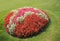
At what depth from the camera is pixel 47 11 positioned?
14.5 m

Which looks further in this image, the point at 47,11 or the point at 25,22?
the point at 47,11

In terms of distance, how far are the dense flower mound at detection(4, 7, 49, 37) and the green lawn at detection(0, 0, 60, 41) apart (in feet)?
1.35

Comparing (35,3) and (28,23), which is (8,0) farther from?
(28,23)

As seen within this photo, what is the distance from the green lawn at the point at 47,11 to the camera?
1202cm

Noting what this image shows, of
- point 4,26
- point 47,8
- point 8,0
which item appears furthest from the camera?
point 8,0

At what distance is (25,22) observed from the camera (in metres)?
12.2

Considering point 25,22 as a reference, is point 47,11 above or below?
below

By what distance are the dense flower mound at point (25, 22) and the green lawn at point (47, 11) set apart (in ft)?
1.35

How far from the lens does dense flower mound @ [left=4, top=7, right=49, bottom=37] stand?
11930mm

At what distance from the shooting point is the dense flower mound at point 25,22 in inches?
470

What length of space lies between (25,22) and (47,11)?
3.02 metres

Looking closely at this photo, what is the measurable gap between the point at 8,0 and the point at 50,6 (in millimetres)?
4320

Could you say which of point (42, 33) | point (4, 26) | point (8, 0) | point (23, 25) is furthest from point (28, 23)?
point (8, 0)

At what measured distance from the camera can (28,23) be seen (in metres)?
12.2
